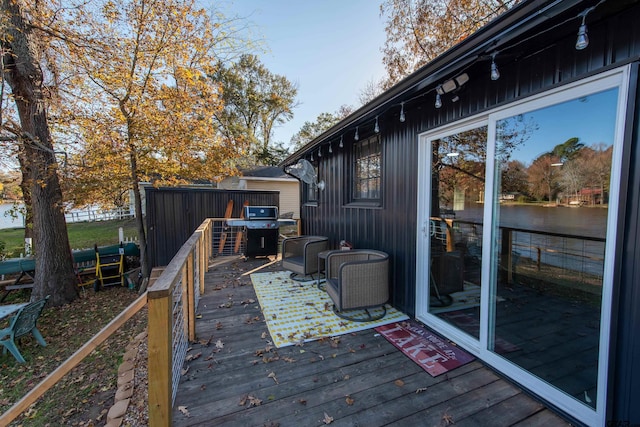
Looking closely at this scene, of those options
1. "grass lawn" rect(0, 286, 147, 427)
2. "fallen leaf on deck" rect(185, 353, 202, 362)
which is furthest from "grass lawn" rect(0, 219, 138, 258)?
"fallen leaf on deck" rect(185, 353, 202, 362)

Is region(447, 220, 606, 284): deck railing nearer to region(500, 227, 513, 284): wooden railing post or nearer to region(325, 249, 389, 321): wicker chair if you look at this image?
region(500, 227, 513, 284): wooden railing post

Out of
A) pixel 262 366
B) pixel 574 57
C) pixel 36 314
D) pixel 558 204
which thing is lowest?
pixel 36 314

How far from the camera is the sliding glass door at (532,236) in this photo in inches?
62.4

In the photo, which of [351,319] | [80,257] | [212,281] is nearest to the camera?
[351,319]

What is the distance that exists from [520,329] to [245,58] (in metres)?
19.8

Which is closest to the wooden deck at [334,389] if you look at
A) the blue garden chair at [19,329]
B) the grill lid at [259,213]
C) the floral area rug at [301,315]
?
the floral area rug at [301,315]

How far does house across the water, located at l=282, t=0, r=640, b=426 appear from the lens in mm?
1411

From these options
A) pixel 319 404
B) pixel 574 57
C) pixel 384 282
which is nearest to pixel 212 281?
pixel 384 282

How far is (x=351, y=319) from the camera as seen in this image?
2.97 metres

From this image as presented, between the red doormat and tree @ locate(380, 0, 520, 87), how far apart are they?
23.2 feet

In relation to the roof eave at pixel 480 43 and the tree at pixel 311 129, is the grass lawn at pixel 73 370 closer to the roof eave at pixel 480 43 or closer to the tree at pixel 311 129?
the roof eave at pixel 480 43

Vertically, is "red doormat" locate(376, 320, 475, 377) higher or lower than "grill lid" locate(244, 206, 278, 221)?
lower

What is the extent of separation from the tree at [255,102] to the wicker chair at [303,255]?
13.7m

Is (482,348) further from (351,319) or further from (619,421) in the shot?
(351,319)
